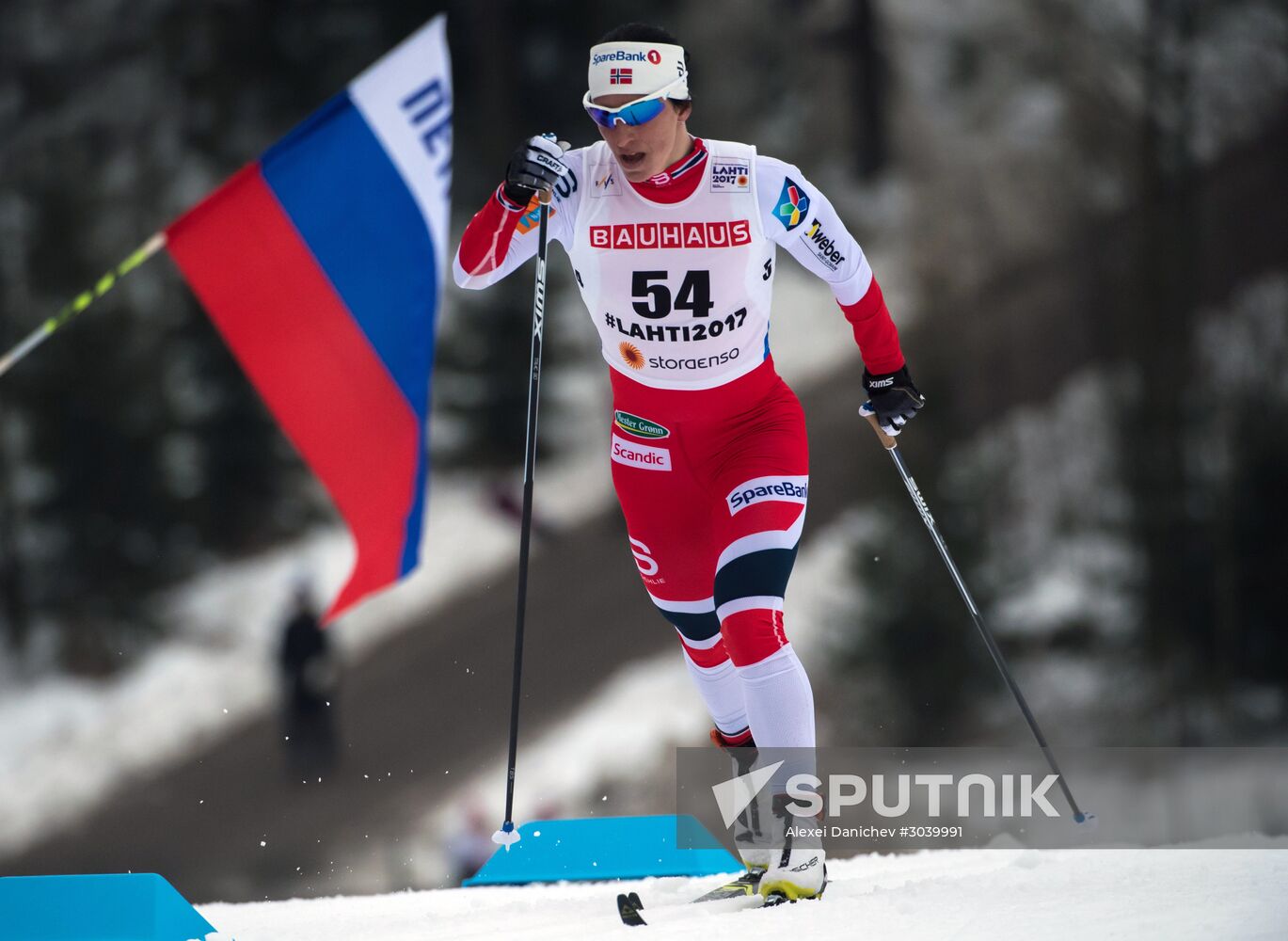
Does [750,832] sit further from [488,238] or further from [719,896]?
[488,238]

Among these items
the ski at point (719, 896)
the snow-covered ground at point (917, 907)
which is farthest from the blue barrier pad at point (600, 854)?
the ski at point (719, 896)

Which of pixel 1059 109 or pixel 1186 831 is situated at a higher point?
pixel 1059 109

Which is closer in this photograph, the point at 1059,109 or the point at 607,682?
the point at 607,682

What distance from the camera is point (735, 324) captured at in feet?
10.8

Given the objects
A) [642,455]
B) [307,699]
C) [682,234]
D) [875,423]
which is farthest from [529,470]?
[307,699]

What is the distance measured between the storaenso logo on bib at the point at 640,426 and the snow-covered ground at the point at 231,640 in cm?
930

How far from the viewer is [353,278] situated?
5.16 meters

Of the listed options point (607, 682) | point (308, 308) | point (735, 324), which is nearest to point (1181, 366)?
point (607, 682)

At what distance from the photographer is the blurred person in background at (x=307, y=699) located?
1138cm

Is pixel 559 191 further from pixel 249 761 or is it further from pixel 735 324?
pixel 249 761

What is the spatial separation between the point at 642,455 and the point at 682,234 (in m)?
0.54

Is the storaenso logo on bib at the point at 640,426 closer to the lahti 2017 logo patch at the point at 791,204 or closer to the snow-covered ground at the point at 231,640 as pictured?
the lahti 2017 logo patch at the point at 791,204

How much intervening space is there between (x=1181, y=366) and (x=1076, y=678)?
312 centimetres

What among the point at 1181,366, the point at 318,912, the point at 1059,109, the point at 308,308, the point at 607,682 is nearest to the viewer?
the point at 318,912
